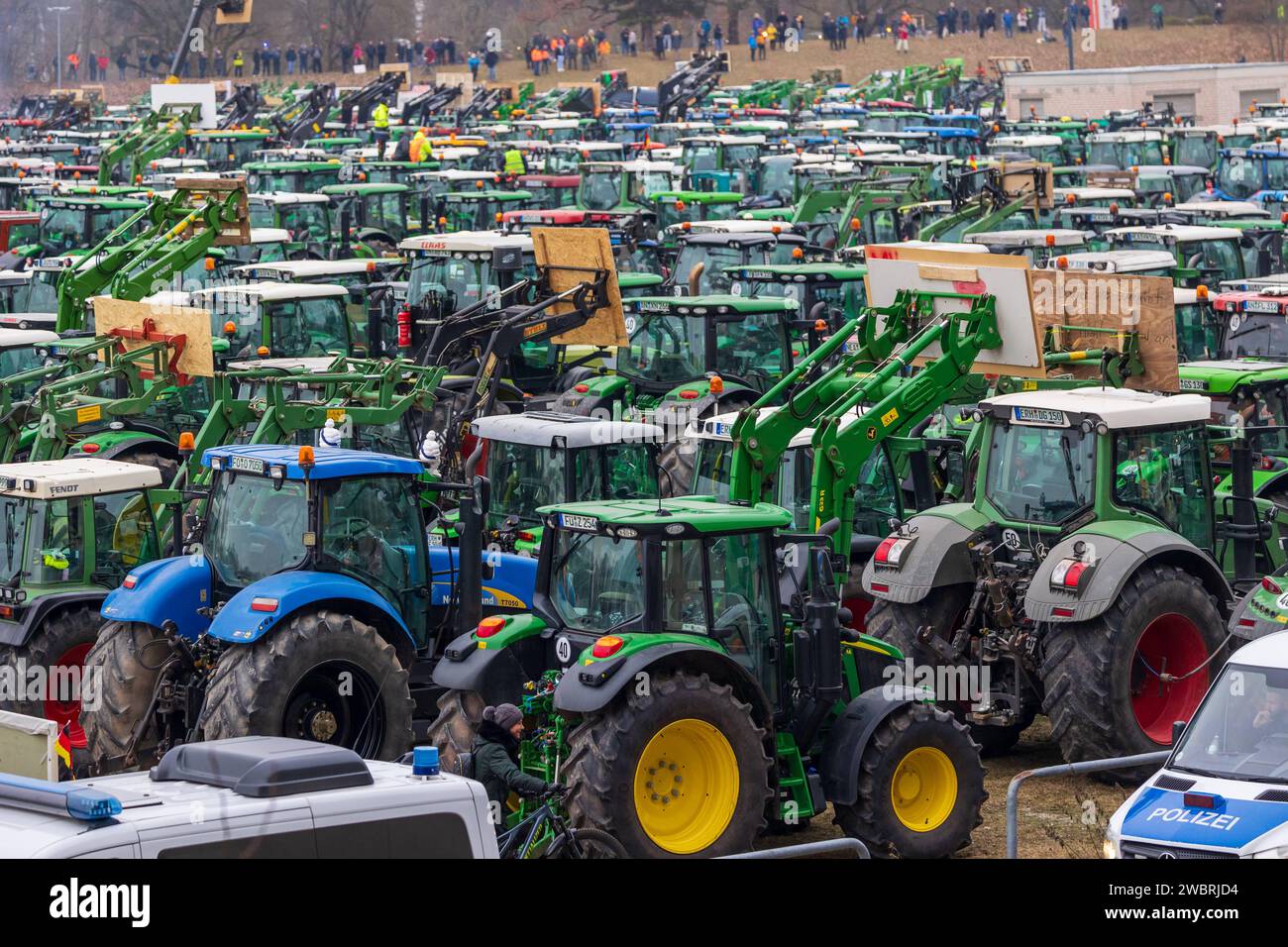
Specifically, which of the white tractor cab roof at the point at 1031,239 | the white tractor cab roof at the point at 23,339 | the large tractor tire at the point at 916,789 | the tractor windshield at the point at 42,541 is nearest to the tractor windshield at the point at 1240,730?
the large tractor tire at the point at 916,789

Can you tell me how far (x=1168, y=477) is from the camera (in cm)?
1379

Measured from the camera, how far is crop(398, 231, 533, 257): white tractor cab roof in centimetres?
2290

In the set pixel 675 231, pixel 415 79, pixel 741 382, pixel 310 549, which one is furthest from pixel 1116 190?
pixel 415 79

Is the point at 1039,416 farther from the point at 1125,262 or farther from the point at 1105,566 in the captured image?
the point at 1125,262

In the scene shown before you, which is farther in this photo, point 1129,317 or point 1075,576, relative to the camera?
point 1129,317

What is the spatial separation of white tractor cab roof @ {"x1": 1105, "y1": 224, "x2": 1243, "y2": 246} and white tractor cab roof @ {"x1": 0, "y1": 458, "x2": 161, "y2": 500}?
48.4ft

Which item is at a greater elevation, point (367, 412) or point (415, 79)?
point (415, 79)

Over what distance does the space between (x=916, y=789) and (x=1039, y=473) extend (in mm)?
2844

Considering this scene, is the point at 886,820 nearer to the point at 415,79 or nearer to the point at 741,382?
the point at 741,382

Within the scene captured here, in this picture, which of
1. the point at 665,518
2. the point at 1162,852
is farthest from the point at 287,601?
the point at 1162,852

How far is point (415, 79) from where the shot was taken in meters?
79.5

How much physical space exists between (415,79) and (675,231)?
5400 cm

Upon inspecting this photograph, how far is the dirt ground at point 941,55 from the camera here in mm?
79062

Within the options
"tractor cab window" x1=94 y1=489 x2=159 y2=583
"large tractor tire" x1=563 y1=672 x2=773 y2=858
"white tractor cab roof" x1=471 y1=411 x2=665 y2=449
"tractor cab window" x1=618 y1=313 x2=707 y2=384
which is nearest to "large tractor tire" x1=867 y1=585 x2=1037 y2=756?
"white tractor cab roof" x1=471 y1=411 x2=665 y2=449
